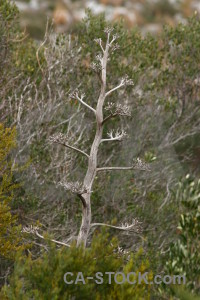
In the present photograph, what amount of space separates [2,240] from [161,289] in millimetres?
2906

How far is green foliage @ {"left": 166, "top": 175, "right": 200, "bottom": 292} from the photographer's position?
12484mm

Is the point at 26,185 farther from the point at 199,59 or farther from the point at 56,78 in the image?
the point at 199,59

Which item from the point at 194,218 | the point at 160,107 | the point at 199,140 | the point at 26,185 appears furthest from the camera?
the point at 199,140

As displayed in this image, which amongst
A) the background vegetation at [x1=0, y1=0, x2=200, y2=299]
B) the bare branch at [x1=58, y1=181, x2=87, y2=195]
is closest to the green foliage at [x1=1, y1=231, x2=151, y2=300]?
the bare branch at [x1=58, y1=181, x2=87, y2=195]

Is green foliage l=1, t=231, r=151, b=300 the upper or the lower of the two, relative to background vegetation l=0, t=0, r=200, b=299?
lower

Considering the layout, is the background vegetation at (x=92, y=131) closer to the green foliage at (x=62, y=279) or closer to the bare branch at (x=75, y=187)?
the bare branch at (x=75, y=187)

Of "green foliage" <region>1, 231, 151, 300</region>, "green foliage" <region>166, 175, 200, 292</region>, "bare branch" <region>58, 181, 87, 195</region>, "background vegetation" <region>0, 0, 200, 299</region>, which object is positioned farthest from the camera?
"background vegetation" <region>0, 0, 200, 299</region>

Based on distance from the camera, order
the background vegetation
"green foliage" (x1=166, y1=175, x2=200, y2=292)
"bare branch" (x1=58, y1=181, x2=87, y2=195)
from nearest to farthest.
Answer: "bare branch" (x1=58, y1=181, x2=87, y2=195), "green foliage" (x1=166, y1=175, x2=200, y2=292), the background vegetation

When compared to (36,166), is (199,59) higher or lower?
higher

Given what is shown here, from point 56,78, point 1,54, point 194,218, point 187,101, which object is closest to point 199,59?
point 187,101

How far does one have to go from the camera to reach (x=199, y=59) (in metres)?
21.4

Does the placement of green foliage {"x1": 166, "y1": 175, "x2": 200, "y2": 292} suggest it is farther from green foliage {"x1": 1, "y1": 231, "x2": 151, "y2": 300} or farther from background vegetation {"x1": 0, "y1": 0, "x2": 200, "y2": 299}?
green foliage {"x1": 1, "y1": 231, "x2": 151, "y2": 300}

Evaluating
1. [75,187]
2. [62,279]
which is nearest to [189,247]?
[75,187]

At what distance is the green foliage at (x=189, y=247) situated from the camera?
12.5 meters
